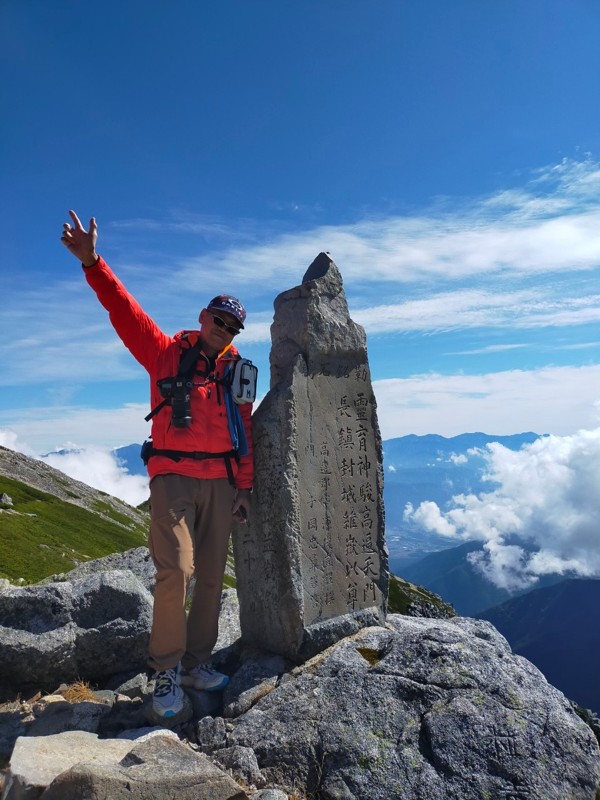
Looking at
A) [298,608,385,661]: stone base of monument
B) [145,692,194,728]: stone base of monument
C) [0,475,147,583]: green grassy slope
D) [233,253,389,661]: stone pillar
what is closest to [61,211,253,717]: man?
[145,692,194,728]: stone base of monument

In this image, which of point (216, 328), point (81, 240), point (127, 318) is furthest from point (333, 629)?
point (81, 240)

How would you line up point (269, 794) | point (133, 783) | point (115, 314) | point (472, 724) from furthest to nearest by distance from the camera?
point (115, 314) < point (472, 724) < point (269, 794) < point (133, 783)

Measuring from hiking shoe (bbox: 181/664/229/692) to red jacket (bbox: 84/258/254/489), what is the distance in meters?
2.74

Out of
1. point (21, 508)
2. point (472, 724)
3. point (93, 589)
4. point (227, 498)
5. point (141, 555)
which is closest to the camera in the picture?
point (472, 724)

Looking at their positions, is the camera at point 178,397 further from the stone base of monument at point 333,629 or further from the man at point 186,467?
the stone base of monument at point 333,629

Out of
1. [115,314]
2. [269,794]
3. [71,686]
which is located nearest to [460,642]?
[269,794]

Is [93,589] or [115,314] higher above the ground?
[115,314]

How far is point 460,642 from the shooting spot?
8.41 metres

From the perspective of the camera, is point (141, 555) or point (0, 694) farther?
point (141, 555)

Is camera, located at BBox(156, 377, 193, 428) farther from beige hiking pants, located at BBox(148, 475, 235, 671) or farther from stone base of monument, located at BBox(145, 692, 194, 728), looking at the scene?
stone base of monument, located at BBox(145, 692, 194, 728)

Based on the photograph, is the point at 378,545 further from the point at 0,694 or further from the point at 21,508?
the point at 21,508

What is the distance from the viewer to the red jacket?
25.0ft

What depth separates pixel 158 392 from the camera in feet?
25.9

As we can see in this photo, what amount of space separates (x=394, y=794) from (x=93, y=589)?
5453 mm
